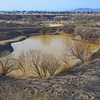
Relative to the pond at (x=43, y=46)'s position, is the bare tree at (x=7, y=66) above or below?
above

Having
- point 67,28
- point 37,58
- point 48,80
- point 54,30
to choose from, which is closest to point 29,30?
point 54,30

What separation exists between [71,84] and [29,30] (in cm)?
3184

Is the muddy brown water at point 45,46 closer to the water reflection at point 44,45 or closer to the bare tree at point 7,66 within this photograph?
the water reflection at point 44,45

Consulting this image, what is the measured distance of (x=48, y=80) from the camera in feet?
35.6

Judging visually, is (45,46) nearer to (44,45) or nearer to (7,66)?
(44,45)

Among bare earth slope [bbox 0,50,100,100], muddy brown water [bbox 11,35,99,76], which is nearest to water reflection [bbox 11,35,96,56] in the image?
muddy brown water [bbox 11,35,99,76]

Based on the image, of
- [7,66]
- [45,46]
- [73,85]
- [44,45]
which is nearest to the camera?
[73,85]

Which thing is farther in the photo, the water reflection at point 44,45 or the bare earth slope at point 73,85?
the water reflection at point 44,45

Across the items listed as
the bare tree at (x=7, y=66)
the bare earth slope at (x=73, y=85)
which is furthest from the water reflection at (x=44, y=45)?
the bare earth slope at (x=73, y=85)

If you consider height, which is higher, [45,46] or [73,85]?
[73,85]

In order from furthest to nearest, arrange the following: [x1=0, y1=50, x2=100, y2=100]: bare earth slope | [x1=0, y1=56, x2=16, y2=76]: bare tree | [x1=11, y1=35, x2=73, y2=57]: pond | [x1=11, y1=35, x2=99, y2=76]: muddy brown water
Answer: [x1=11, y1=35, x2=73, y2=57]: pond < [x1=11, y1=35, x2=99, y2=76]: muddy brown water < [x1=0, y1=56, x2=16, y2=76]: bare tree < [x1=0, y1=50, x2=100, y2=100]: bare earth slope

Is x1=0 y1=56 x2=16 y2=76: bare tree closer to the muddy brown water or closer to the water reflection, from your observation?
the muddy brown water

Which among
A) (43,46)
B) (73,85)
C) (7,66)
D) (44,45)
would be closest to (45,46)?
(43,46)

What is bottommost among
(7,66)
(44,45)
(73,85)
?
(44,45)
